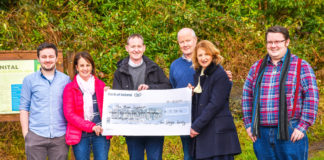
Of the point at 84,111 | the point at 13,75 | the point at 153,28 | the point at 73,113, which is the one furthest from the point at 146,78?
the point at 153,28

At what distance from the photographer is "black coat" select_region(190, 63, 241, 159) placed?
3664 millimetres

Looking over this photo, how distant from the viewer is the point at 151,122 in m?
4.11

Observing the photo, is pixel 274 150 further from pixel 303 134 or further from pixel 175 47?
pixel 175 47

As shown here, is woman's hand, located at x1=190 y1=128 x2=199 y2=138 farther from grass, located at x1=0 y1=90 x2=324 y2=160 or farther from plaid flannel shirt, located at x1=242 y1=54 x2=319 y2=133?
grass, located at x1=0 y1=90 x2=324 y2=160

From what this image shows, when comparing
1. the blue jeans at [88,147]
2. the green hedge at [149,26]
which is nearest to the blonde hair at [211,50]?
the blue jeans at [88,147]

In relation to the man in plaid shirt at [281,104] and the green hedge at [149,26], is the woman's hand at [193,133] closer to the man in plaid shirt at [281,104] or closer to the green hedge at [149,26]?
the man in plaid shirt at [281,104]

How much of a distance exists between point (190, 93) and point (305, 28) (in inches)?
287

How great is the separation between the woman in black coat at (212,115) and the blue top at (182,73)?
1.13 ft

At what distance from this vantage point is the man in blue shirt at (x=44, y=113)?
3949 millimetres

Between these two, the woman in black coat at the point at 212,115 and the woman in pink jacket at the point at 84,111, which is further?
the woman in pink jacket at the point at 84,111

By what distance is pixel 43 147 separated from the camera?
13.1 feet

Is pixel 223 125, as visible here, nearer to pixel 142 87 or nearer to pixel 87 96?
pixel 142 87

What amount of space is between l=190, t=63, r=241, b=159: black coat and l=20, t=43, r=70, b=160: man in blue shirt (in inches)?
64.1

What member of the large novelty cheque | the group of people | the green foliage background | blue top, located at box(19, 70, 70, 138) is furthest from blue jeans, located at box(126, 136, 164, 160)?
the green foliage background
